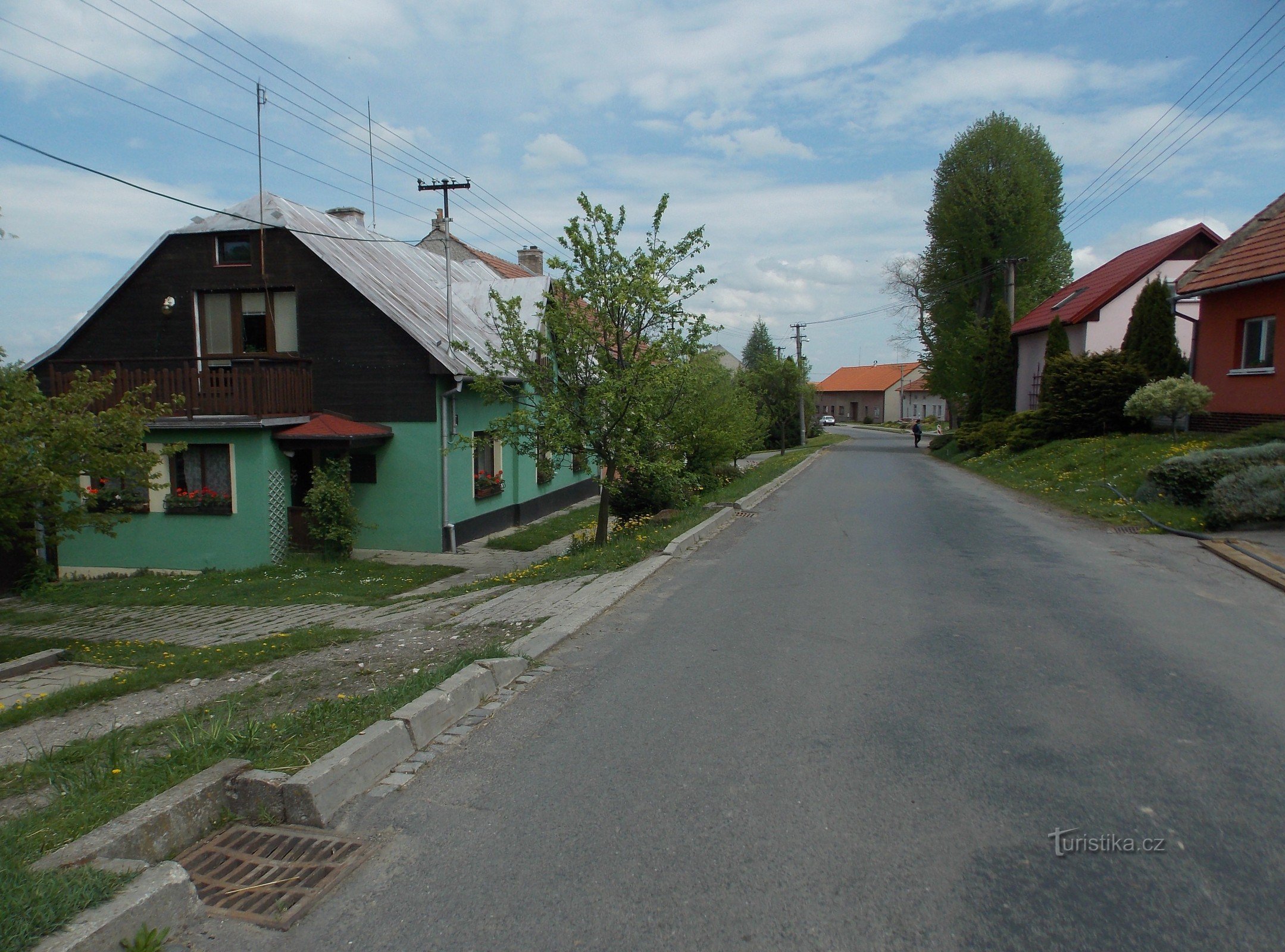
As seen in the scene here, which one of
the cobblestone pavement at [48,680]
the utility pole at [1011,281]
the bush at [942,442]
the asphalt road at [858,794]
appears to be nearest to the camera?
the asphalt road at [858,794]

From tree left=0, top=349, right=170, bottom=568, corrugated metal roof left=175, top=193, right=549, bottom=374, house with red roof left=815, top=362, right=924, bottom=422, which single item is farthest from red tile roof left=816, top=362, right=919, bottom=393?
tree left=0, top=349, right=170, bottom=568

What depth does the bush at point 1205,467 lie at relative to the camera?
41.1ft

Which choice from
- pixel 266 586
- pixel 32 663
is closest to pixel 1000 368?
pixel 266 586

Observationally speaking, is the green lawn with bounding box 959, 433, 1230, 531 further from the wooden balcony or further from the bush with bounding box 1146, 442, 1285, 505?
Answer: the wooden balcony

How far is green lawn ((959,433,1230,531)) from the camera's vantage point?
13.6 metres

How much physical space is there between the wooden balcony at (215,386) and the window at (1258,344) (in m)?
20.0

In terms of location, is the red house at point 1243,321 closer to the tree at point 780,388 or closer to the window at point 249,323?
the window at point 249,323

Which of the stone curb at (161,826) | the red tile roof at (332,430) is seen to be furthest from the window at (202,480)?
the stone curb at (161,826)

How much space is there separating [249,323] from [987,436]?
82.7ft

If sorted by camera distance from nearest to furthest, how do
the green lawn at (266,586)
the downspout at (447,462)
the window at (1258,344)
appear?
the green lawn at (266,586)
the downspout at (447,462)
the window at (1258,344)

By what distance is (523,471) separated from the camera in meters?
21.5

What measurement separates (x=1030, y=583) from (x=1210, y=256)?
16424mm

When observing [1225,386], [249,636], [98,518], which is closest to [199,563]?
[98,518]

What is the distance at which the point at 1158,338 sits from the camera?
22.8 m
